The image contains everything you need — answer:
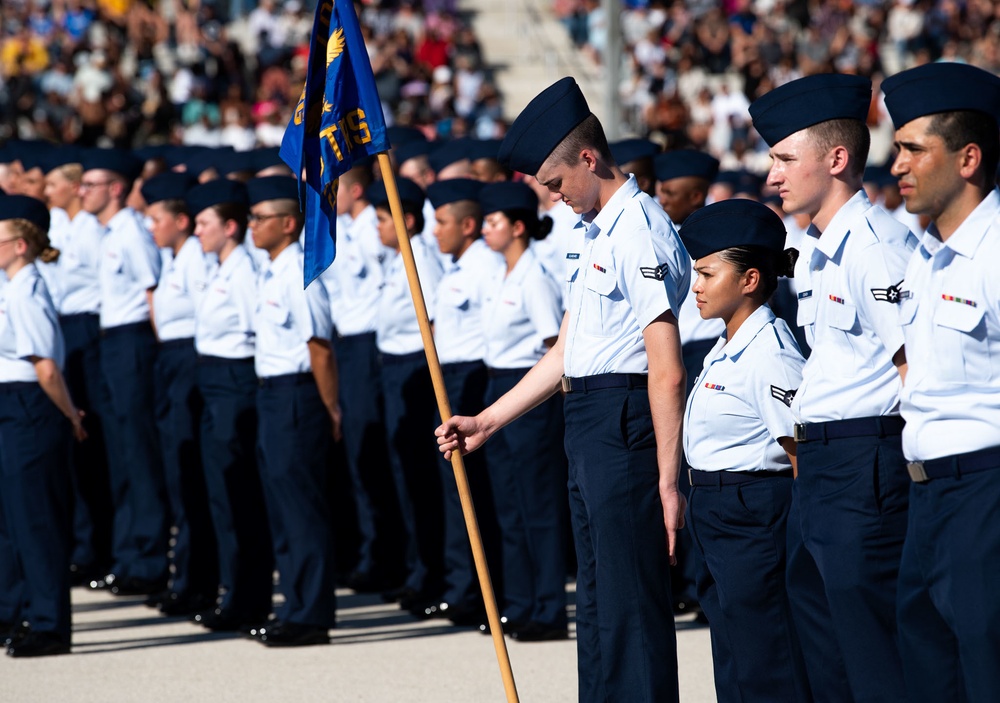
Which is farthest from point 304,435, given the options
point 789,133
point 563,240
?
point 789,133

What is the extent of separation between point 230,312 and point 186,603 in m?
1.87

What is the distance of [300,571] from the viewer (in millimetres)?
8406

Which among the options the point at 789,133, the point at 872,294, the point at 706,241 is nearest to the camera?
the point at 872,294

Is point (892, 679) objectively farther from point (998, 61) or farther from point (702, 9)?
point (702, 9)

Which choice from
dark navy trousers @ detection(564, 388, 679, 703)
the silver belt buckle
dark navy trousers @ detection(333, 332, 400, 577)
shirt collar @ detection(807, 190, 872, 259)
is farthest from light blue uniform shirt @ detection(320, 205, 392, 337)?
the silver belt buckle

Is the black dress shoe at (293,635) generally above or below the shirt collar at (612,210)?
below

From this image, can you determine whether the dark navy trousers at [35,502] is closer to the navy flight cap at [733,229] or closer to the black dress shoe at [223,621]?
the black dress shoe at [223,621]

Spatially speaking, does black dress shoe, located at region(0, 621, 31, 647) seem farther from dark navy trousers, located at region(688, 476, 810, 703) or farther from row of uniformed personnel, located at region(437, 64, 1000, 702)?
dark navy trousers, located at region(688, 476, 810, 703)

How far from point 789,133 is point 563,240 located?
18.1 feet

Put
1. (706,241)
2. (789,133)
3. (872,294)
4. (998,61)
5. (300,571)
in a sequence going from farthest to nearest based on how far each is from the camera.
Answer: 1. (998,61)
2. (300,571)
3. (706,241)
4. (789,133)
5. (872,294)

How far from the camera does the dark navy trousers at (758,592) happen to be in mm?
5188

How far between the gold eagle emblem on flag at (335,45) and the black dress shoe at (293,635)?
144 inches

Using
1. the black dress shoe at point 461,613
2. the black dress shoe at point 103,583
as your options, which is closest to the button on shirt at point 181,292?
the black dress shoe at point 103,583

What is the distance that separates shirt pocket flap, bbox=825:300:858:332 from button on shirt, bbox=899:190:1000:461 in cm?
43
